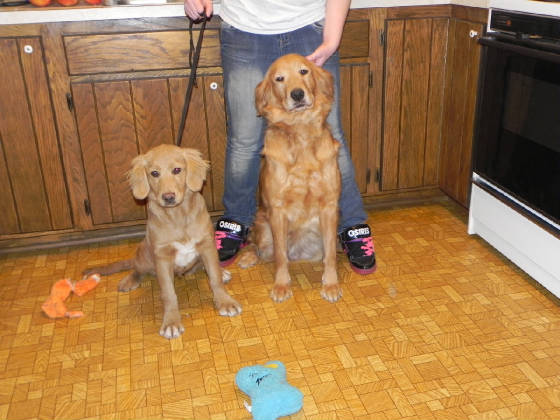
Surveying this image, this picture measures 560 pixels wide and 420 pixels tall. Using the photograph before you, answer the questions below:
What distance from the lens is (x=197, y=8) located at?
2.33 meters

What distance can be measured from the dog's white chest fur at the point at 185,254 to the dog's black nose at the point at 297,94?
2.24 feet

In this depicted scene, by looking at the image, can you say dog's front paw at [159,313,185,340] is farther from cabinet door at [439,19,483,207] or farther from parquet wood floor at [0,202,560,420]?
cabinet door at [439,19,483,207]

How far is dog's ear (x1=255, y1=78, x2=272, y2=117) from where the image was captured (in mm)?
2295

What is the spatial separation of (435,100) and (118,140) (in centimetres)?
161

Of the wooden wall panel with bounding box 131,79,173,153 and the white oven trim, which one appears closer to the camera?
the white oven trim

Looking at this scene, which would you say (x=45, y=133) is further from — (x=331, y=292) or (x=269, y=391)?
(x=269, y=391)

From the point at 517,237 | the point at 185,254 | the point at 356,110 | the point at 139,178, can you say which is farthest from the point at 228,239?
the point at 517,237

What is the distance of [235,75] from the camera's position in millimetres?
2469

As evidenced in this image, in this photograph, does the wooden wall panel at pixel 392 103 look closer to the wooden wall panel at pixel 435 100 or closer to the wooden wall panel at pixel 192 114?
the wooden wall panel at pixel 435 100

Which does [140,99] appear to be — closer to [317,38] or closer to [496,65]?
[317,38]

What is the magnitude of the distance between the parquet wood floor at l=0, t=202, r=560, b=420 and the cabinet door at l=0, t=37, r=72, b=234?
0.26m

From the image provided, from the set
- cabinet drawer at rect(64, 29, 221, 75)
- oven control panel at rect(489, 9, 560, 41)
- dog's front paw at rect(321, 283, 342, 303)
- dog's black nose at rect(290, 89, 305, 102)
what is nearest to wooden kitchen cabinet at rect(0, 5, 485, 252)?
cabinet drawer at rect(64, 29, 221, 75)

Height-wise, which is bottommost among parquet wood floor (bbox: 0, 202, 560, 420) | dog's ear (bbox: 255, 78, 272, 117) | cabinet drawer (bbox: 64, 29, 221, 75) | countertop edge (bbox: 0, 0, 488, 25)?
parquet wood floor (bbox: 0, 202, 560, 420)

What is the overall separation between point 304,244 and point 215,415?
3.32 ft
